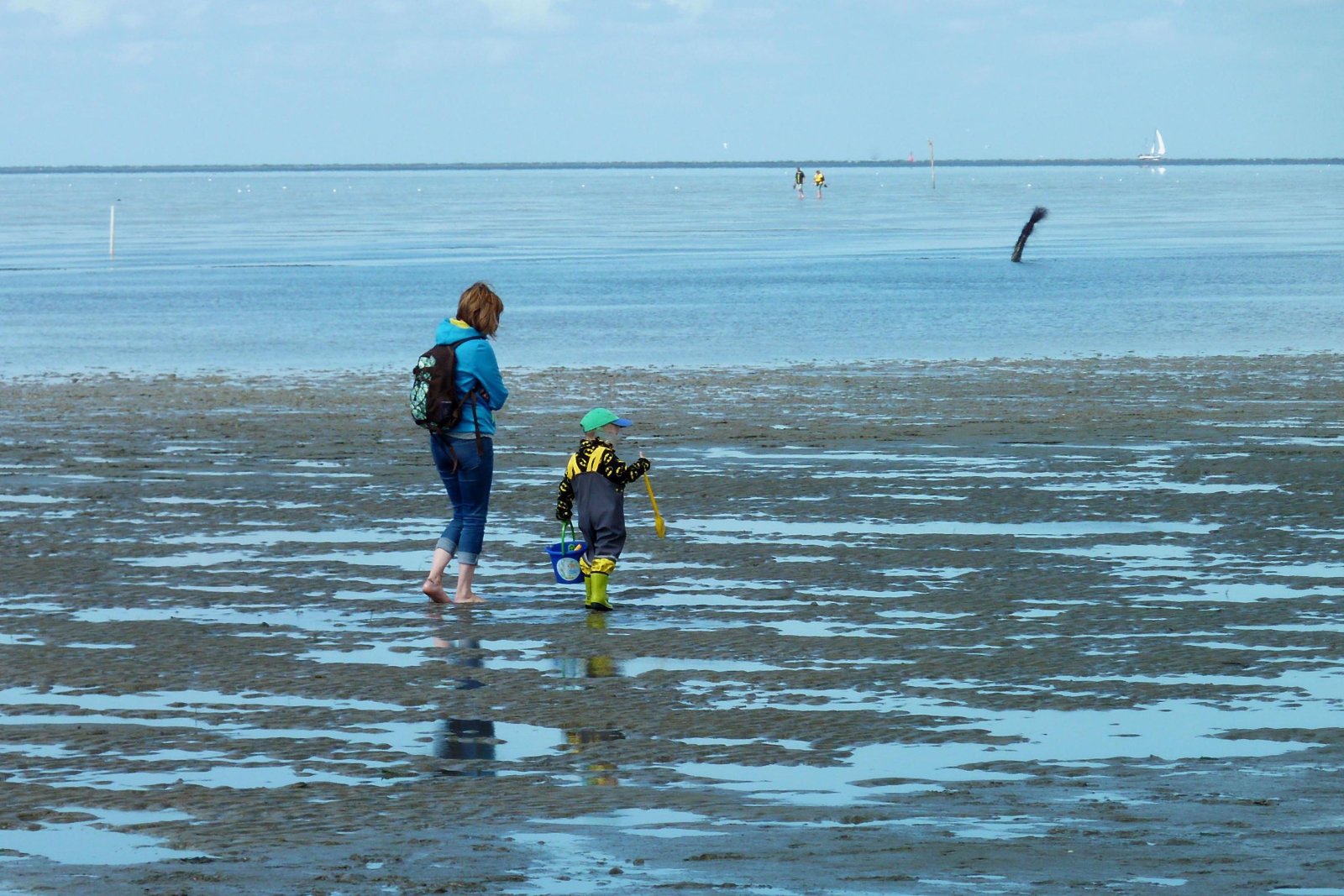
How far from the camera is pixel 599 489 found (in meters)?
10.7

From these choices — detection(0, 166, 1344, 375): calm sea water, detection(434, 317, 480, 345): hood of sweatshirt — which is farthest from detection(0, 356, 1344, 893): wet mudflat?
→ detection(0, 166, 1344, 375): calm sea water

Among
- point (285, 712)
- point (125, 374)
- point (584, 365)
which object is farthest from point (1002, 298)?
point (285, 712)

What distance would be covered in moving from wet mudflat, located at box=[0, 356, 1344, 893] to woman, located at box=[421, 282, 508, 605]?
292mm

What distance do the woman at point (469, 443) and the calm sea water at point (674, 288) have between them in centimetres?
1466

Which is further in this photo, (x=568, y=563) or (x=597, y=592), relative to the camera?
(x=568, y=563)

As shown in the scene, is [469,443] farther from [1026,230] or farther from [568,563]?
[1026,230]

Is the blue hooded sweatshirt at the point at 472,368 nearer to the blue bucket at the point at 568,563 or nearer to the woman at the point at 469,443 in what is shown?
the woman at the point at 469,443

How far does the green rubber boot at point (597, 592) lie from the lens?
1017 centimetres

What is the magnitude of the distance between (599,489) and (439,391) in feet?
3.15

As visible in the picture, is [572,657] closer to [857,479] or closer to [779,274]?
[857,479]

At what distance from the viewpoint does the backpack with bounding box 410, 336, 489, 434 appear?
409 inches

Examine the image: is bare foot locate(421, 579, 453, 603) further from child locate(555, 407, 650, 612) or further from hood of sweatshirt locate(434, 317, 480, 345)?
hood of sweatshirt locate(434, 317, 480, 345)

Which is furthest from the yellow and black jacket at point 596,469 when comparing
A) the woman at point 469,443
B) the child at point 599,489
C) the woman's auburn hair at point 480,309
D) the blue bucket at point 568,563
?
the woman's auburn hair at point 480,309

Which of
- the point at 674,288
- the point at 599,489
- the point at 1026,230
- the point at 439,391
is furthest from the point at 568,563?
the point at 1026,230
